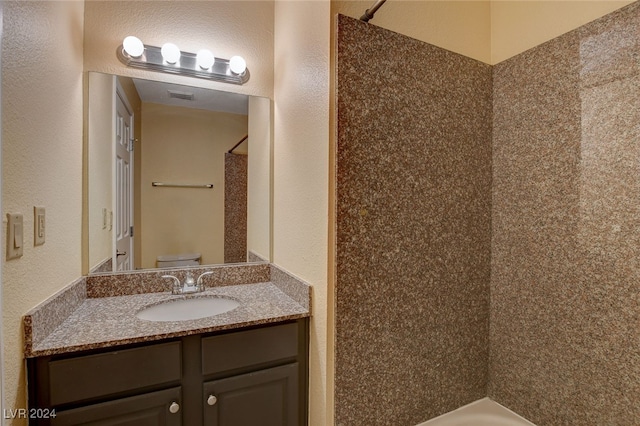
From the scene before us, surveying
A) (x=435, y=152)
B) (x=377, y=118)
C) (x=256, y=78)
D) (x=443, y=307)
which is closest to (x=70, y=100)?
(x=256, y=78)

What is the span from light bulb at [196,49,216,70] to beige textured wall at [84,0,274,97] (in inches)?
2.8

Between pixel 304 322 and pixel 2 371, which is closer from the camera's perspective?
pixel 2 371

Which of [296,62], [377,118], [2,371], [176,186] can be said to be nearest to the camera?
[2,371]

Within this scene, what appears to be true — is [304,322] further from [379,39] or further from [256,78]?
[256,78]

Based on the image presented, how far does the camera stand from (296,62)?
4.98 feet

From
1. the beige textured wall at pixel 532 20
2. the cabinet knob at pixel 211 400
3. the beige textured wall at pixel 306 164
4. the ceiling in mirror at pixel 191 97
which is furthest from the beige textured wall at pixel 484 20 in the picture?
the cabinet knob at pixel 211 400

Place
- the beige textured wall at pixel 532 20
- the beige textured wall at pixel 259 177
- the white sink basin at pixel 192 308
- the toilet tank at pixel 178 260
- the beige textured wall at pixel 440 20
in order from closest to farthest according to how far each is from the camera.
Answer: the beige textured wall at pixel 532 20 < the beige textured wall at pixel 440 20 < the white sink basin at pixel 192 308 < the toilet tank at pixel 178 260 < the beige textured wall at pixel 259 177

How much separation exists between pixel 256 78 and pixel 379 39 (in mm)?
826

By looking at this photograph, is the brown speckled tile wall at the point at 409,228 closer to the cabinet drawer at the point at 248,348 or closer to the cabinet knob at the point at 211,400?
the cabinet drawer at the point at 248,348

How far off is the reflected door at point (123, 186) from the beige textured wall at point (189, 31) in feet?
0.69

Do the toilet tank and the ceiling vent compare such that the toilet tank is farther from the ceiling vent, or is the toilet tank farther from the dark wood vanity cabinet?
the ceiling vent

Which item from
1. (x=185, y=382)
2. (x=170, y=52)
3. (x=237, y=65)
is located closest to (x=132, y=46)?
(x=170, y=52)

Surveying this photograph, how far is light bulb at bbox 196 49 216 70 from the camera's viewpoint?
164cm

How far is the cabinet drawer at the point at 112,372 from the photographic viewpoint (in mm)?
1005
